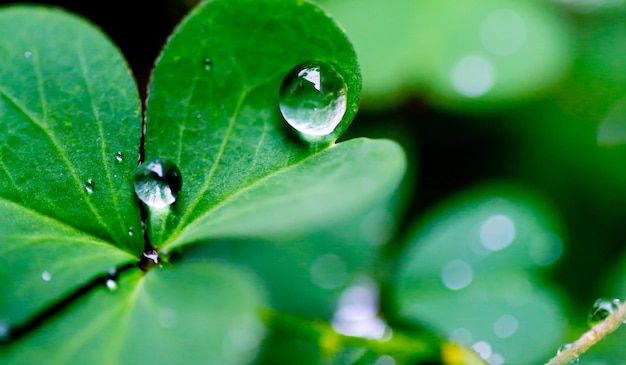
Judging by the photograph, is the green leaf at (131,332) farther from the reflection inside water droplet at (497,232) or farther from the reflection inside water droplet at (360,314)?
the reflection inside water droplet at (497,232)

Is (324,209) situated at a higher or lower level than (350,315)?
higher

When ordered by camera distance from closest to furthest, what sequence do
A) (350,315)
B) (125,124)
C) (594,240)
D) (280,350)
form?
(125,124) < (280,350) < (350,315) < (594,240)

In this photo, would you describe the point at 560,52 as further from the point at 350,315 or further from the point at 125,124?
the point at 125,124

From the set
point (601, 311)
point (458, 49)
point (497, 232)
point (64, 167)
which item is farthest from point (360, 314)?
point (458, 49)

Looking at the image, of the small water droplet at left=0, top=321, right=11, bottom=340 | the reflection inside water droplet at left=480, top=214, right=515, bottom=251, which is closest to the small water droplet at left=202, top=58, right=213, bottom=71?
the small water droplet at left=0, top=321, right=11, bottom=340

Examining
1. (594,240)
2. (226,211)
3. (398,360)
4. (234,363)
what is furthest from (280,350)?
(594,240)

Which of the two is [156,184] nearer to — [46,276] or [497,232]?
[46,276]

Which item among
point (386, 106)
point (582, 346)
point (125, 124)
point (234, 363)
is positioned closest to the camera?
point (582, 346)

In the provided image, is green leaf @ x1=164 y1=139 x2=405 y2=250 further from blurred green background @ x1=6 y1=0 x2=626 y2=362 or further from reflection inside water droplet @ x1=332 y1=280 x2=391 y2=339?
blurred green background @ x1=6 y1=0 x2=626 y2=362
